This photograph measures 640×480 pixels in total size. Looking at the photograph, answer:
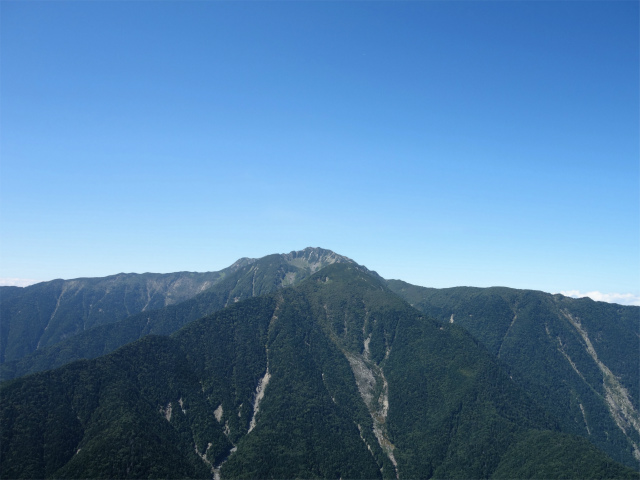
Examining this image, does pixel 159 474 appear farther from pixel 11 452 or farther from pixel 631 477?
pixel 631 477

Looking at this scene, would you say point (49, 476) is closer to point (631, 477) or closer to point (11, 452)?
point (11, 452)

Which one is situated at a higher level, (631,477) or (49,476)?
(631,477)

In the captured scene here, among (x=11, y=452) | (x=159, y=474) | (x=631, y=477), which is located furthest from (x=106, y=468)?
(x=631, y=477)

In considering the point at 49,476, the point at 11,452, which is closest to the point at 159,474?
the point at 49,476

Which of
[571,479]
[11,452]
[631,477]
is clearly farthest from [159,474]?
[631,477]

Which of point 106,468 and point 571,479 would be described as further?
point 571,479

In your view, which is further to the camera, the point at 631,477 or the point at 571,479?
the point at 571,479

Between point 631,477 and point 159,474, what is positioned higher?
point 631,477
